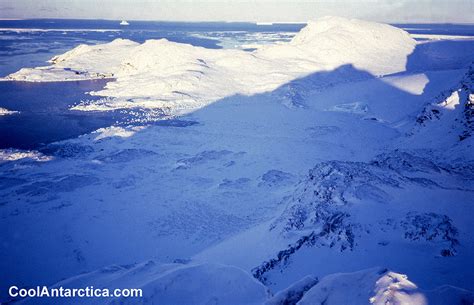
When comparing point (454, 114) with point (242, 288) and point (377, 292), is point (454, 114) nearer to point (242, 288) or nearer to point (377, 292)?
point (242, 288)

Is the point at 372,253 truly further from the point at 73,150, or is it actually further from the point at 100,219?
the point at 73,150

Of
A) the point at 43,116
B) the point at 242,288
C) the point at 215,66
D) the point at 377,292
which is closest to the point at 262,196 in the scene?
the point at 242,288

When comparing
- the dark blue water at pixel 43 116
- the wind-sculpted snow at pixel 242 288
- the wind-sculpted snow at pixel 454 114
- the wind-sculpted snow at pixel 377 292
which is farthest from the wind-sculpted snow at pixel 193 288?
the dark blue water at pixel 43 116

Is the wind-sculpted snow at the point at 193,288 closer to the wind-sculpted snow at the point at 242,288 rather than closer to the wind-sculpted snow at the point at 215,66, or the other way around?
the wind-sculpted snow at the point at 242,288

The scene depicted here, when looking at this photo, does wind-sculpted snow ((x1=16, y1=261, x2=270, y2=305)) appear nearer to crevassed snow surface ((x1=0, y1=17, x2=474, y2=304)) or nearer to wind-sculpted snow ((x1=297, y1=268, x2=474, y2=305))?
crevassed snow surface ((x1=0, y1=17, x2=474, y2=304))

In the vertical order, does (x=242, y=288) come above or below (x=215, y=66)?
below

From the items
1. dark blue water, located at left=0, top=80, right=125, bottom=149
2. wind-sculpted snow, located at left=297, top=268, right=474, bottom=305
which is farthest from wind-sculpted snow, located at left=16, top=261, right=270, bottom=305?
dark blue water, located at left=0, top=80, right=125, bottom=149
